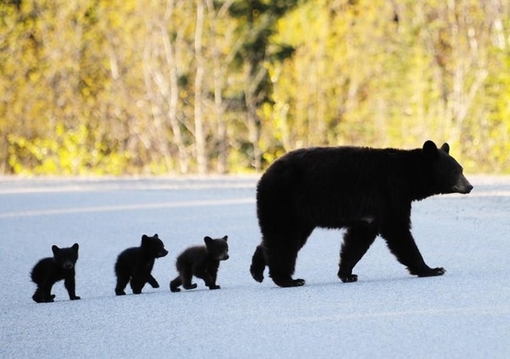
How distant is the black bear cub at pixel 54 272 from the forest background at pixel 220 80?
2476 centimetres

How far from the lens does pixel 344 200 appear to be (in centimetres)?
816

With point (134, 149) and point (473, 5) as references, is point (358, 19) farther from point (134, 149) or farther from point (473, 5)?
point (134, 149)

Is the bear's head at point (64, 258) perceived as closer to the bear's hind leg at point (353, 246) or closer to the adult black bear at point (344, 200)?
the adult black bear at point (344, 200)

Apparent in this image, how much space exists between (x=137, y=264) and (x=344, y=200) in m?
1.53

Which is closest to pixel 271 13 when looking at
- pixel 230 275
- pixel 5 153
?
pixel 5 153

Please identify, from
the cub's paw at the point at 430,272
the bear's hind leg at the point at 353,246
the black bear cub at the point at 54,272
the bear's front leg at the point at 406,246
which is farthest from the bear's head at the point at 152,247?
the cub's paw at the point at 430,272

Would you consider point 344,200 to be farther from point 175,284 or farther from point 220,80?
point 220,80

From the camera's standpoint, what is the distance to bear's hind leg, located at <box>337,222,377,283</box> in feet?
27.4

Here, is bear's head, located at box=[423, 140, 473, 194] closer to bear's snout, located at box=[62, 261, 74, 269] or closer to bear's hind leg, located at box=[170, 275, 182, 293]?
bear's hind leg, located at box=[170, 275, 182, 293]

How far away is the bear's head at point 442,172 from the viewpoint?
8.55 m

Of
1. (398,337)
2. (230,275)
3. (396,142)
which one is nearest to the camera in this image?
(398,337)

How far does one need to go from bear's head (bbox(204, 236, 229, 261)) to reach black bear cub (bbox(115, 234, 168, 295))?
0.35m

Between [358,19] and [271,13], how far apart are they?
15.8ft

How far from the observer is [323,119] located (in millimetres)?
36250
